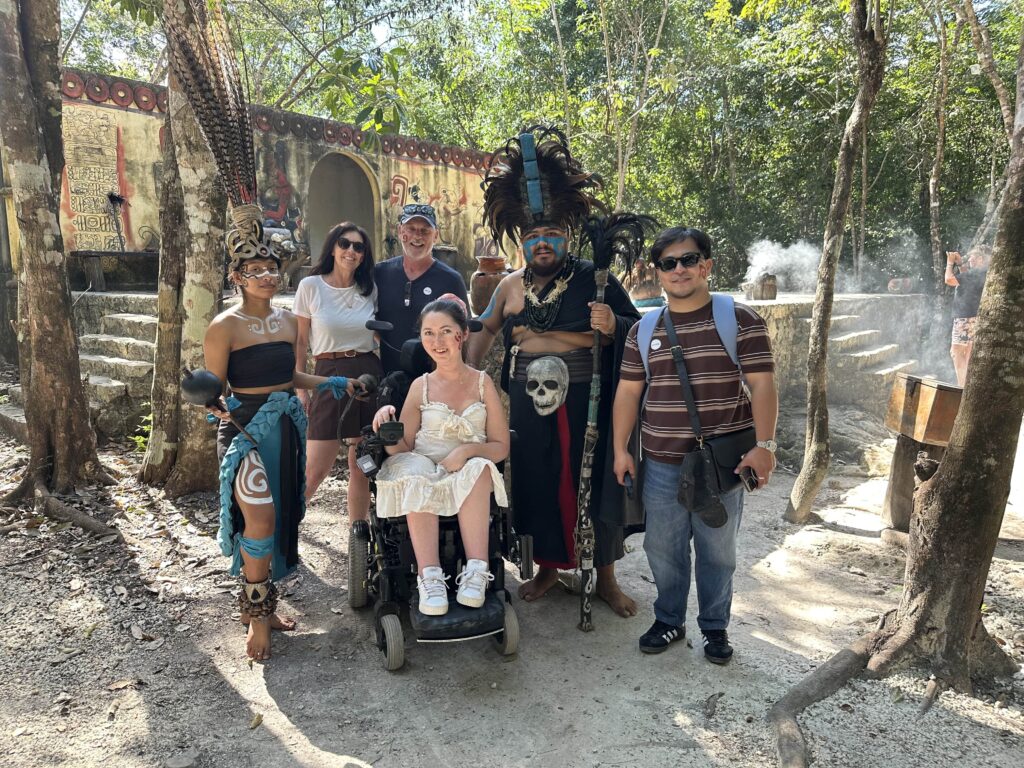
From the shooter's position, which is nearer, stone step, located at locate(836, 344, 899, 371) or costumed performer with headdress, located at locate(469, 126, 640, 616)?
costumed performer with headdress, located at locate(469, 126, 640, 616)

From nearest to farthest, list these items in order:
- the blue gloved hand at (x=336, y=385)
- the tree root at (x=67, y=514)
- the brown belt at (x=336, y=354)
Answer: the blue gloved hand at (x=336, y=385)
the brown belt at (x=336, y=354)
the tree root at (x=67, y=514)

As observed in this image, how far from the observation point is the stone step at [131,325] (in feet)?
24.6

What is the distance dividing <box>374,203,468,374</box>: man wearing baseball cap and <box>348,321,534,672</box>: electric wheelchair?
0.47 metres

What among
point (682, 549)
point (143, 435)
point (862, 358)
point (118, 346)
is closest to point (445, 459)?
point (682, 549)

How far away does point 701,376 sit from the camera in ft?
9.52

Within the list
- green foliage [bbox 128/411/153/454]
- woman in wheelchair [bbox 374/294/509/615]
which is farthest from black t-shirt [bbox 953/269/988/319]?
green foliage [bbox 128/411/153/454]

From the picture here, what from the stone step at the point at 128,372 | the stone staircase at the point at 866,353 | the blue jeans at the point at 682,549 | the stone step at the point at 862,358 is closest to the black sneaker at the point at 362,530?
the blue jeans at the point at 682,549

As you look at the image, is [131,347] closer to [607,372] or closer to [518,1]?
[607,372]

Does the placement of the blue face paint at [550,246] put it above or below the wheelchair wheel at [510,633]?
above

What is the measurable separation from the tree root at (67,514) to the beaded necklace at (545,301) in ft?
10.1

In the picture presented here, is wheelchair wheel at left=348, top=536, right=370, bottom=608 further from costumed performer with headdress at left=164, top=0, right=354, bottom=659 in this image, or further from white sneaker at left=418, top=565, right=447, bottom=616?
white sneaker at left=418, top=565, right=447, bottom=616

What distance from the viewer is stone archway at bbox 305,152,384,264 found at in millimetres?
16719

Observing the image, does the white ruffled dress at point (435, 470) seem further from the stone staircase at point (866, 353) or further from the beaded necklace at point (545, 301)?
the stone staircase at point (866, 353)

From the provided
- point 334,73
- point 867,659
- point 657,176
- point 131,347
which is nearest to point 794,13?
point 657,176
